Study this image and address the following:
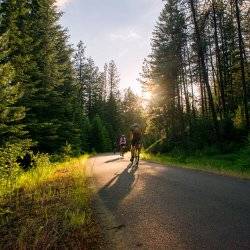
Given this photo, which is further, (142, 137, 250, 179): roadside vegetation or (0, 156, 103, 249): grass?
(142, 137, 250, 179): roadside vegetation

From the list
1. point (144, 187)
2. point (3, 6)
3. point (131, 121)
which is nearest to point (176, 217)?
point (144, 187)

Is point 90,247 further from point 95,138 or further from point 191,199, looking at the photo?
point 95,138

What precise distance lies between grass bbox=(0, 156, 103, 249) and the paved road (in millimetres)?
622

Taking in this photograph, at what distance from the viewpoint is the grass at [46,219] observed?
5.40 meters

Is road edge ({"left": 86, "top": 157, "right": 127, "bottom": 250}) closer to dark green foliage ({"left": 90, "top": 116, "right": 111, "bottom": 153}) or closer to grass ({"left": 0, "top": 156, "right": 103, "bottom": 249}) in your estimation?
grass ({"left": 0, "top": 156, "right": 103, "bottom": 249})

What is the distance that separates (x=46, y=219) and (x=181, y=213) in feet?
8.32

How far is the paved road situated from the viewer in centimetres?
543

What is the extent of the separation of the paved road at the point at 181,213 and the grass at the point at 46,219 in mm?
622

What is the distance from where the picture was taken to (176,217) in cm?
680

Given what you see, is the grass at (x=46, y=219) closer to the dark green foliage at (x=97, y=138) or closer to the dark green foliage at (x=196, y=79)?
the dark green foliage at (x=196, y=79)

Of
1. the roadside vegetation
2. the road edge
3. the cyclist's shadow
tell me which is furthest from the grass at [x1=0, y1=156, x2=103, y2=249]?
the roadside vegetation

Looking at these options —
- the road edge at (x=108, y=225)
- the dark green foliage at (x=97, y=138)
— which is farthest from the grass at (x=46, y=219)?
the dark green foliage at (x=97, y=138)

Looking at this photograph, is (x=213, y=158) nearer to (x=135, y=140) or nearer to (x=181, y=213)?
(x=135, y=140)

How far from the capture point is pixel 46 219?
22.4 ft
